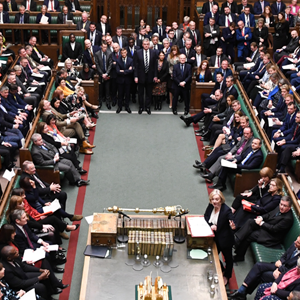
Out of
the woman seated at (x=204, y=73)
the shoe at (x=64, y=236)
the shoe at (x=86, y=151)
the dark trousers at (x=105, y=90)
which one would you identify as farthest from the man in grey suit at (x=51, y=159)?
the woman seated at (x=204, y=73)

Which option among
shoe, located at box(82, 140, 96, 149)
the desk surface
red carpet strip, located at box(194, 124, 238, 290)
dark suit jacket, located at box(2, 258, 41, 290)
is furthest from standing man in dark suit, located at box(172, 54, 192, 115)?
dark suit jacket, located at box(2, 258, 41, 290)

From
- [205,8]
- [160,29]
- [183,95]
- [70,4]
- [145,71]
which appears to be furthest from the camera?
[70,4]

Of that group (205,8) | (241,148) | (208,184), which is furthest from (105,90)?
(241,148)

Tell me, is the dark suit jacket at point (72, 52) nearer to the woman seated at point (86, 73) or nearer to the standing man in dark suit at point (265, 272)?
the woman seated at point (86, 73)

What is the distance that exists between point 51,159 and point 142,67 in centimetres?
362

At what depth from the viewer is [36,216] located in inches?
256

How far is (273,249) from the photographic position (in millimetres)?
6293

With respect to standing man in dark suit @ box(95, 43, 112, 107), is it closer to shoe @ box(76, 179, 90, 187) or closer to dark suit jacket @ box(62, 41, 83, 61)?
dark suit jacket @ box(62, 41, 83, 61)

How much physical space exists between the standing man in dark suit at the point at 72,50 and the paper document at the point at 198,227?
6.24 meters

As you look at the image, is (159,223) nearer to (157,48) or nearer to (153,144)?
(153,144)

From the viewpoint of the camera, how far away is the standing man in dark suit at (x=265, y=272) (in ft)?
18.3

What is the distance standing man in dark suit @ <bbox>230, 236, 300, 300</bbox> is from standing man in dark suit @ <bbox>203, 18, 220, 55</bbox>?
24.7 feet

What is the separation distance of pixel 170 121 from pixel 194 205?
312cm

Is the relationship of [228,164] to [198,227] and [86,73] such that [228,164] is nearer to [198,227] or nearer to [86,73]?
[198,227]
